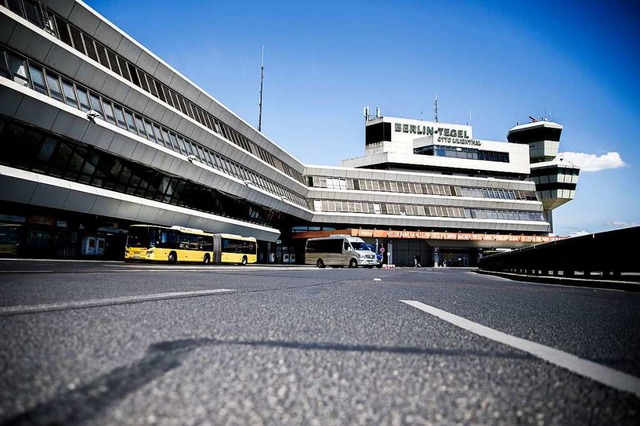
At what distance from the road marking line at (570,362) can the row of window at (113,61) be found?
2377cm

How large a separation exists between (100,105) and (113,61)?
351 centimetres

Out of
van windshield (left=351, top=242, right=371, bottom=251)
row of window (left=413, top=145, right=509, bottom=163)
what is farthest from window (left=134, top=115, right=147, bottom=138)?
row of window (left=413, top=145, right=509, bottom=163)

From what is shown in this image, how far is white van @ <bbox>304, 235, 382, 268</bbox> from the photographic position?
38000 millimetres

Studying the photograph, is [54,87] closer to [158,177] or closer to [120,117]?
[120,117]

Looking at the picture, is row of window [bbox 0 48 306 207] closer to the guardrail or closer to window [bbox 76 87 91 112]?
window [bbox 76 87 91 112]

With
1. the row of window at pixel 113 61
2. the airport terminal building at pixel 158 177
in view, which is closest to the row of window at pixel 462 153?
the airport terminal building at pixel 158 177

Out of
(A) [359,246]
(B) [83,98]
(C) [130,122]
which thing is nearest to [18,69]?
(B) [83,98]

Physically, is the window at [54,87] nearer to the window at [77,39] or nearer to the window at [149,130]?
the window at [77,39]

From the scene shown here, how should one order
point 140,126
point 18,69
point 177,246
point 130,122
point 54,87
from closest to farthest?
point 18,69 < point 54,87 < point 130,122 < point 140,126 < point 177,246

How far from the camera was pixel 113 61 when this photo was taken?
87.4ft

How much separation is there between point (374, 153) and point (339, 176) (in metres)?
16.9

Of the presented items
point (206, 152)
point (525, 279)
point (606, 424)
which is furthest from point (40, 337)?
point (206, 152)

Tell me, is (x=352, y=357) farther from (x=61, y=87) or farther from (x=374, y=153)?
(x=374, y=153)

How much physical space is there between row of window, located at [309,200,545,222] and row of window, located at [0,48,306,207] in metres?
24.7
